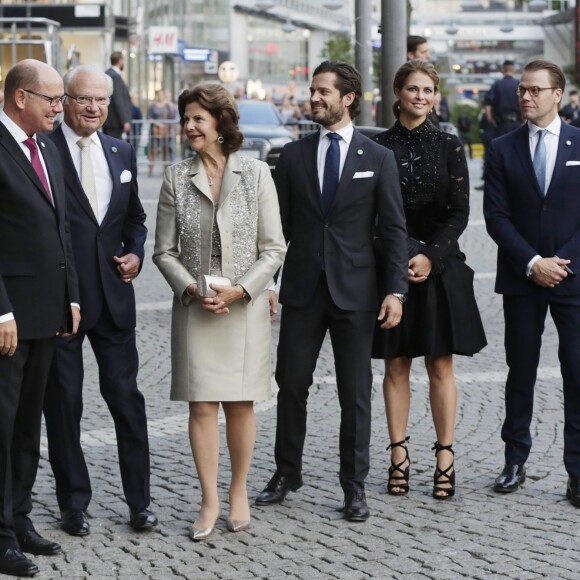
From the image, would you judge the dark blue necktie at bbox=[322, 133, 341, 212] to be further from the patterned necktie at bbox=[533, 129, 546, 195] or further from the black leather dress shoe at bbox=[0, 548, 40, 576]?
the black leather dress shoe at bbox=[0, 548, 40, 576]

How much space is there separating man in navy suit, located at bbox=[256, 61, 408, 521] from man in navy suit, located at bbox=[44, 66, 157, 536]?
0.73 meters

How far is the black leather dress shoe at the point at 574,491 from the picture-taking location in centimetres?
685

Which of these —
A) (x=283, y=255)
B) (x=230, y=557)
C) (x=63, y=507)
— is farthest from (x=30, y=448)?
(x=283, y=255)

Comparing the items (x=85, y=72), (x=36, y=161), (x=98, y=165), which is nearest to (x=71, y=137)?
(x=98, y=165)

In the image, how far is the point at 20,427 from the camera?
6133mm

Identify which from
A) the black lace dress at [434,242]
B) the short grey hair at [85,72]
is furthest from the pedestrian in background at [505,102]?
the short grey hair at [85,72]

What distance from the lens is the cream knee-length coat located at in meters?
6.34

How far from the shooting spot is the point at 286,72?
355ft

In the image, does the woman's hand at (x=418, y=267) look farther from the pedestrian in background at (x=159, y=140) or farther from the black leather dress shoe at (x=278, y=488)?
the pedestrian in background at (x=159, y=140)

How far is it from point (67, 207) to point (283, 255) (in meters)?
0.96

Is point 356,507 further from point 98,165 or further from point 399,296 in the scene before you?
point 98,165

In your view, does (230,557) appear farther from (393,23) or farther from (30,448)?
(393,23)

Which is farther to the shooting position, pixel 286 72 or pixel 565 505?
pixel 286 72

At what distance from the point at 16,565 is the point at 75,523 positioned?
0.69 m
